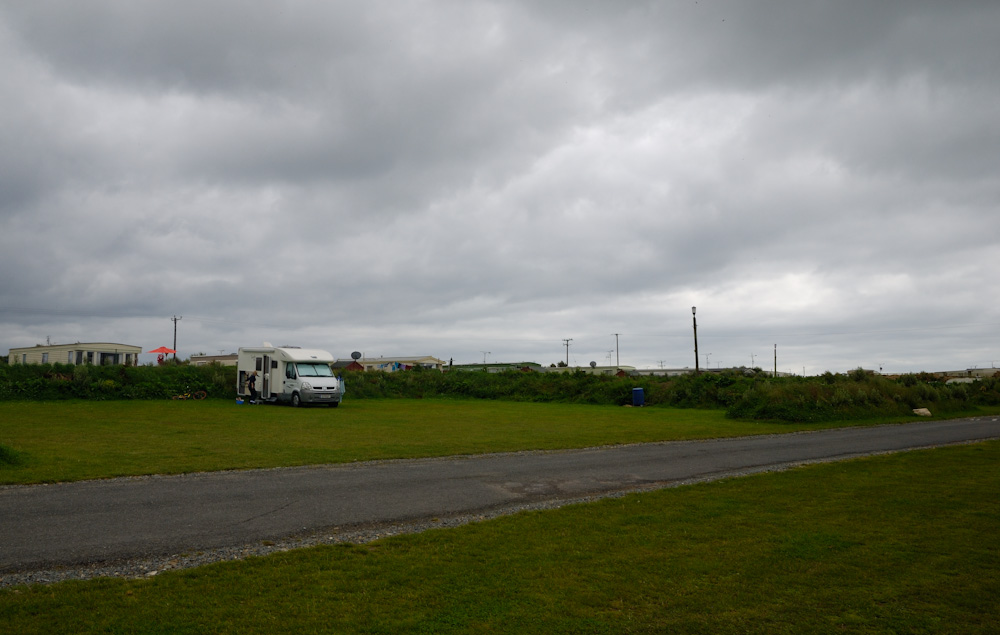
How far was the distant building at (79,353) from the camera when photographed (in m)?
49.4

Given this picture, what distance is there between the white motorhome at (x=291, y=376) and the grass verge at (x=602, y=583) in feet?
80.2

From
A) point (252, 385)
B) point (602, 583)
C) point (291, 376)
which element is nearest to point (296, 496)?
point (602, 583)

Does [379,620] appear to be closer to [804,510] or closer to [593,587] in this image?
[593,587]

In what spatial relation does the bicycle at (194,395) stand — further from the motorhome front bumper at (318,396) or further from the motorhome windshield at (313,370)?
the motorhome front bumper at (318,396)

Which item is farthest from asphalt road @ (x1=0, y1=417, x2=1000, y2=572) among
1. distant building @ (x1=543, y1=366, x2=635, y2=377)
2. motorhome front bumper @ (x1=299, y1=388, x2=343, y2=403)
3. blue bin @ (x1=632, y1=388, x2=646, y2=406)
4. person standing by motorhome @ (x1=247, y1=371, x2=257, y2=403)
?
distant building @ (x1=543, y1=366, x2=635, y2=377)

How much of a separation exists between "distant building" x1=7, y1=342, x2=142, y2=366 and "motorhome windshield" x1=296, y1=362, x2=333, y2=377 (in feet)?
73.7

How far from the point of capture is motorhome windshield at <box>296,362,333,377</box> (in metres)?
31.6

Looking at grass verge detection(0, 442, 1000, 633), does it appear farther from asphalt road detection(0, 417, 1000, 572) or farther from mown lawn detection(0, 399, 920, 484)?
mown lawn detection(0, 399, 920, 484)

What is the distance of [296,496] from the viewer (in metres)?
9.41

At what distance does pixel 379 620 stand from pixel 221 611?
1.20m

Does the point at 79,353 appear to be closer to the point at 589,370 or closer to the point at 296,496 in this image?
the point at 589,370

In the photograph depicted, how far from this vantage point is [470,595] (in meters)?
5.21

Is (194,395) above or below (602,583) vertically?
above

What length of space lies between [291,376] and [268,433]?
44.7 feet
